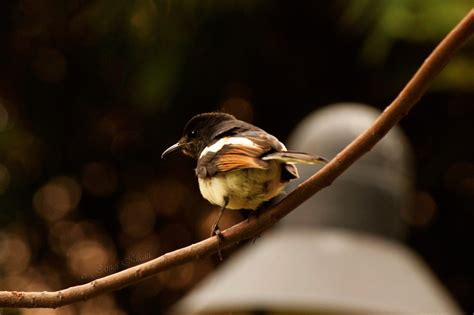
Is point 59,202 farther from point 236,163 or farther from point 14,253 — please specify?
point 236,163

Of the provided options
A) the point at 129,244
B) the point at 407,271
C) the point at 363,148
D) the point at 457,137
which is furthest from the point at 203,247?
the point at 457,137

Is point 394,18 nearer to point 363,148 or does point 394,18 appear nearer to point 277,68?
point 277,68

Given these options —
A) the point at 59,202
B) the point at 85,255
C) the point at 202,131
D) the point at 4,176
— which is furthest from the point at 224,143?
the point at 59,202

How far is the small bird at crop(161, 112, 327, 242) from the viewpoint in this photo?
1489 millimetres

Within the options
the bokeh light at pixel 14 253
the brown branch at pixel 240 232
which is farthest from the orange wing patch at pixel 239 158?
the bokeh light at pixel 14 253

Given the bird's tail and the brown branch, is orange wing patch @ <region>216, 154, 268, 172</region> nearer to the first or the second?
the bird's tail

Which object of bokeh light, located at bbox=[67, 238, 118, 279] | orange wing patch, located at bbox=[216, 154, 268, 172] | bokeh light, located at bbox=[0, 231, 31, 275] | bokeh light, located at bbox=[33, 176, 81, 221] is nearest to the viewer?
orange wing patch, located at bbox=[216, 154, 268, 172]

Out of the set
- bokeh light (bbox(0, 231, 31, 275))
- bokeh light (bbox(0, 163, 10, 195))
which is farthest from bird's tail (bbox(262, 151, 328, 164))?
bokeh light (bbox(0, 163, 10, 195))

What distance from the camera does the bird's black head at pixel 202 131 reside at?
1.60 metres

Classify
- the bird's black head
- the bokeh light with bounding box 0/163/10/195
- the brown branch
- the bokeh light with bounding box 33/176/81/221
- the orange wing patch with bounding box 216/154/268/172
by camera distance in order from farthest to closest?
the bokeh light with bounding box 33/176/81/221, the bokeh light with bounding box 0/163/10/195, the bird's black head, the orange wing patch with bounding box 216/154/268/172, the brown branch

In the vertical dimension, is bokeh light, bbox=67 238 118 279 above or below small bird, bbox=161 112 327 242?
below

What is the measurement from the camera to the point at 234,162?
1.57 meters

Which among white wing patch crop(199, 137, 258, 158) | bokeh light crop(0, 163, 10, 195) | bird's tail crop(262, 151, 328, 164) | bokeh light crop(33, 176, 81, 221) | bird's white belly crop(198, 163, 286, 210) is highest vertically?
bird's tail crop(262, 151, 328, 164)

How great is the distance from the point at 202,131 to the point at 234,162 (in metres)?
0.12
